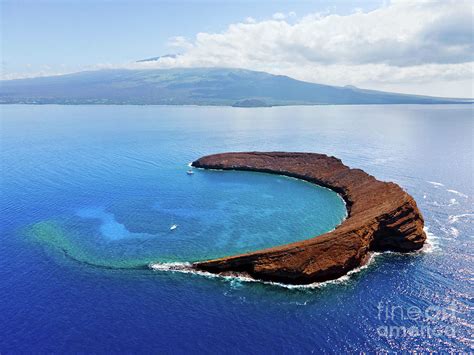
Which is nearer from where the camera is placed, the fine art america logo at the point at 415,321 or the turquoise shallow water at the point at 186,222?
the fine art america logo at the point at 415,321

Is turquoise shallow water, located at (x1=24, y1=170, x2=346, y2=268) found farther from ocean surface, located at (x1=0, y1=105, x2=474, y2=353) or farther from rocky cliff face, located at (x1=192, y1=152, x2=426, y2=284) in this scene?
A: rocky cliff face, located at (x1=192, y1=152, x2=426, y2=284)

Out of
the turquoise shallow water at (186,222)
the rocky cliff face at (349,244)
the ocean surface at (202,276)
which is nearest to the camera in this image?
A: the ocean surface at (202,276)

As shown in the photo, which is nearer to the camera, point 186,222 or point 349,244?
point 349,244

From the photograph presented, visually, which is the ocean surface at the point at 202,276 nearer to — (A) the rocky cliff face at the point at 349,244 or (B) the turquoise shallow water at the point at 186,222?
(B) the turquoise shallow water at the point at 186,222

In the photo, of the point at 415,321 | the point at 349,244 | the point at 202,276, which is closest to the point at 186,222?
the point at 202,276

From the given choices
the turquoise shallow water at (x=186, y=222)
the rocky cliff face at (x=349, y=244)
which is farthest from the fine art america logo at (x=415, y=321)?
the turquoise shallow water at (x=186, y=222)

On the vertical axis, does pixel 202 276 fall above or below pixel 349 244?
below

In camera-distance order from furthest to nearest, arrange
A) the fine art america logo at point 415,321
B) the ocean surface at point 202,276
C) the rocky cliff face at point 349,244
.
Answer: the rocky cliff face at point 349,244 → the fine art america logo at point 415,321 → the ocean surface at point 202,276

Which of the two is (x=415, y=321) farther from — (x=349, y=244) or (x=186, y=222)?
(x=186, y=222)

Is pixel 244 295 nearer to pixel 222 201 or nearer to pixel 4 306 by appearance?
pixel 4 306
